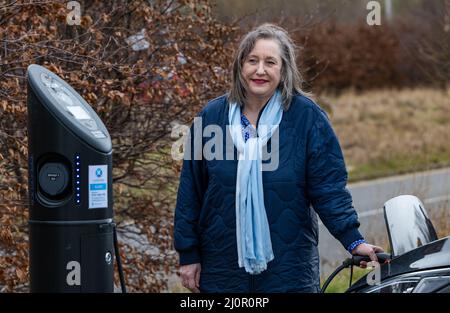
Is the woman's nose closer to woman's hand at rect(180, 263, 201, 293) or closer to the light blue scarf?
the light blue scarf

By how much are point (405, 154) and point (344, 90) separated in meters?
8.20

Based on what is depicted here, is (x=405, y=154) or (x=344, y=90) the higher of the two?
(x=344, y=90)

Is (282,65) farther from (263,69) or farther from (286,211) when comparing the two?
(286,211)

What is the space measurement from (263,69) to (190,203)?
66cm

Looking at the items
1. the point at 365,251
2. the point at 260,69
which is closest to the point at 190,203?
the point at 260,69

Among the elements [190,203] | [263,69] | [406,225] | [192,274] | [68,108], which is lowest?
[192,274]

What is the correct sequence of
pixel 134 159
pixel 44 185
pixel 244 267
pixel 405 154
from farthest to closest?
pixel 405 154 → pixel 134 159 → pixel 244 267 → pixel 44 185

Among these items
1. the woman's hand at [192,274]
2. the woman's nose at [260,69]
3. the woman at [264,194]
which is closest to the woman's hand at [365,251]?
the woman at [264,194]

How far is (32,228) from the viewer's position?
149 inches

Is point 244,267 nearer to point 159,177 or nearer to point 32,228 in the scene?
point 32,228

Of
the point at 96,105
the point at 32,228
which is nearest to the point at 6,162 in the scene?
the point at 96,105

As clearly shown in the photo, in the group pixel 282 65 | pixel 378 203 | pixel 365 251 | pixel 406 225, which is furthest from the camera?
pixel 378 203

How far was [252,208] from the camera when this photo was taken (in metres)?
3.96

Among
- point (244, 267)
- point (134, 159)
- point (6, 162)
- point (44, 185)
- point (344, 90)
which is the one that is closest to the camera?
point (44, 185)
